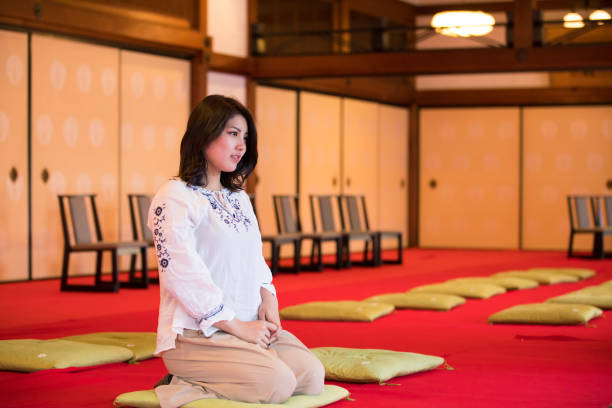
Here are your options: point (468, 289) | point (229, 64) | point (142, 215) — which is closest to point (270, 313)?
point (468, 289)

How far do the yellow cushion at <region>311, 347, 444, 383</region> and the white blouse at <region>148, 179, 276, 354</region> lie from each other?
64cm

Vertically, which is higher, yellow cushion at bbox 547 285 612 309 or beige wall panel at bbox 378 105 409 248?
beige wall panel at bbox 378 105 409 248

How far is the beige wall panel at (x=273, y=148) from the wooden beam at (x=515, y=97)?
2.83 meters

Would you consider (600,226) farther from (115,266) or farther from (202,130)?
(202,130)

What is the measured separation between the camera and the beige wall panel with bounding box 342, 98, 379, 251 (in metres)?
11.5

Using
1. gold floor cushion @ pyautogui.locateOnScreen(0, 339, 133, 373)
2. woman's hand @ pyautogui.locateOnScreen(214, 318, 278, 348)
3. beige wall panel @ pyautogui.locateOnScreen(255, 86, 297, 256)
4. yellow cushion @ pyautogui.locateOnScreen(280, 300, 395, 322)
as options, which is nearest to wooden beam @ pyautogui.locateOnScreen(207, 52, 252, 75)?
beige wall panel @ pyautogui.locateOnScreen(255, 86, 297, 256)

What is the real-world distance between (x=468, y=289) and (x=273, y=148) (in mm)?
4367

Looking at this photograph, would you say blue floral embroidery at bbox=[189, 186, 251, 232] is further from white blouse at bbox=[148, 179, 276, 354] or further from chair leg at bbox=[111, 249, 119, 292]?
chair leg at bbox=[111, 249, 119, 292]

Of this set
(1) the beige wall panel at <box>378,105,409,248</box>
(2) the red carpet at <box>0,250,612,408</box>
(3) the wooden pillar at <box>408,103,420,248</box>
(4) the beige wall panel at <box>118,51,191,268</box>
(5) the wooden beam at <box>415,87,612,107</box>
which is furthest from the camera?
(3) the wooden pillar at <box>408,103,420,248</box>

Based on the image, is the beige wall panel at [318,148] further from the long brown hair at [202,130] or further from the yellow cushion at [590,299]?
the long brown hair at [202,130]

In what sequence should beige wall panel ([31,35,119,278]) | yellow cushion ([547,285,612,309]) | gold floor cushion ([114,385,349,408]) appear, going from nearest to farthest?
1. gold floor cushion ([114,385,349,408])
2. yellow cushion ([547,285,612,309])
3. beige wall panel ([31,35,119,278])

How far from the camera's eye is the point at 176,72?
883 centimetres

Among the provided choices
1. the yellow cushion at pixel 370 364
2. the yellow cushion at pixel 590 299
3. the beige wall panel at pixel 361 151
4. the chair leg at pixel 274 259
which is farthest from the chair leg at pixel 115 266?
the beige wall panel at pixel 361 151

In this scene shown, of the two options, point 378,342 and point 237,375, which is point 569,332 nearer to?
point 378,342
